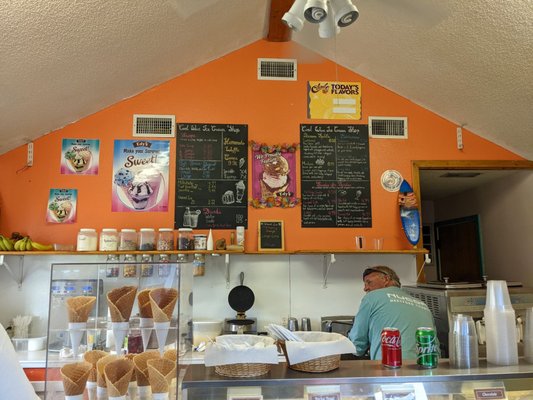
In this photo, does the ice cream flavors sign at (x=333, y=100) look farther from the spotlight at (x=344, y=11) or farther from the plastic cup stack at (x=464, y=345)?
the plastic cup stack at (x=464, y=345)

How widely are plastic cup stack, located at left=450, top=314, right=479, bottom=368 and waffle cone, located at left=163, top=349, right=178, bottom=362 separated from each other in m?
0.98

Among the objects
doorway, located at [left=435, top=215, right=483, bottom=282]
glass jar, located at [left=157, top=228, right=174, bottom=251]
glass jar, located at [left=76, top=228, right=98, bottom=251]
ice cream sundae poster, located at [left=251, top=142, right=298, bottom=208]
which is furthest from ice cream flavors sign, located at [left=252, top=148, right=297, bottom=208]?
doorway, located at [left=435, top=215, right=483, bottom=282]

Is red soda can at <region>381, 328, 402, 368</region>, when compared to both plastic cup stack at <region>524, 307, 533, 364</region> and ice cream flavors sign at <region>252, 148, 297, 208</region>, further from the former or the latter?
ice cream flavors sign at <region>252, 148, 297, 208</region>

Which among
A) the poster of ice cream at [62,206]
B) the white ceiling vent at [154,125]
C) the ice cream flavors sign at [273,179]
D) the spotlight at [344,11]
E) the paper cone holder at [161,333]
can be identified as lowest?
the paper cone holder at [161,333]

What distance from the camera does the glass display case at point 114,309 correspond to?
1.51 meters

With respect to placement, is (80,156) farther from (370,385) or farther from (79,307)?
(370,385)

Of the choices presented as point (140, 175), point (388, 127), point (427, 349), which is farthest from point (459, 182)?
point (427, 349)

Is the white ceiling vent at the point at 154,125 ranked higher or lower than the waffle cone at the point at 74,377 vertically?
higher

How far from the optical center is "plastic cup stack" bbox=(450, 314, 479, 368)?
1523 millimetres

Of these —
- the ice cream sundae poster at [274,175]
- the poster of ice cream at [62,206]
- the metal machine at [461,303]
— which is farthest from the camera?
the ice cream sundae poster at [274,175]

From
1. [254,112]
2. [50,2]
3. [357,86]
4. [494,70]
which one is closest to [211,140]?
[254,112]

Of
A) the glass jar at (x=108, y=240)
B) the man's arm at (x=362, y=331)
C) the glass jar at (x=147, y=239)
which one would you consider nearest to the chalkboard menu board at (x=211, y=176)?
the glass jar at (x=147, y=239)

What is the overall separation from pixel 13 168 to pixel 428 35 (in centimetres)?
351

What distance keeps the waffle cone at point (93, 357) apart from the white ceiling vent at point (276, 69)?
3016 mm
